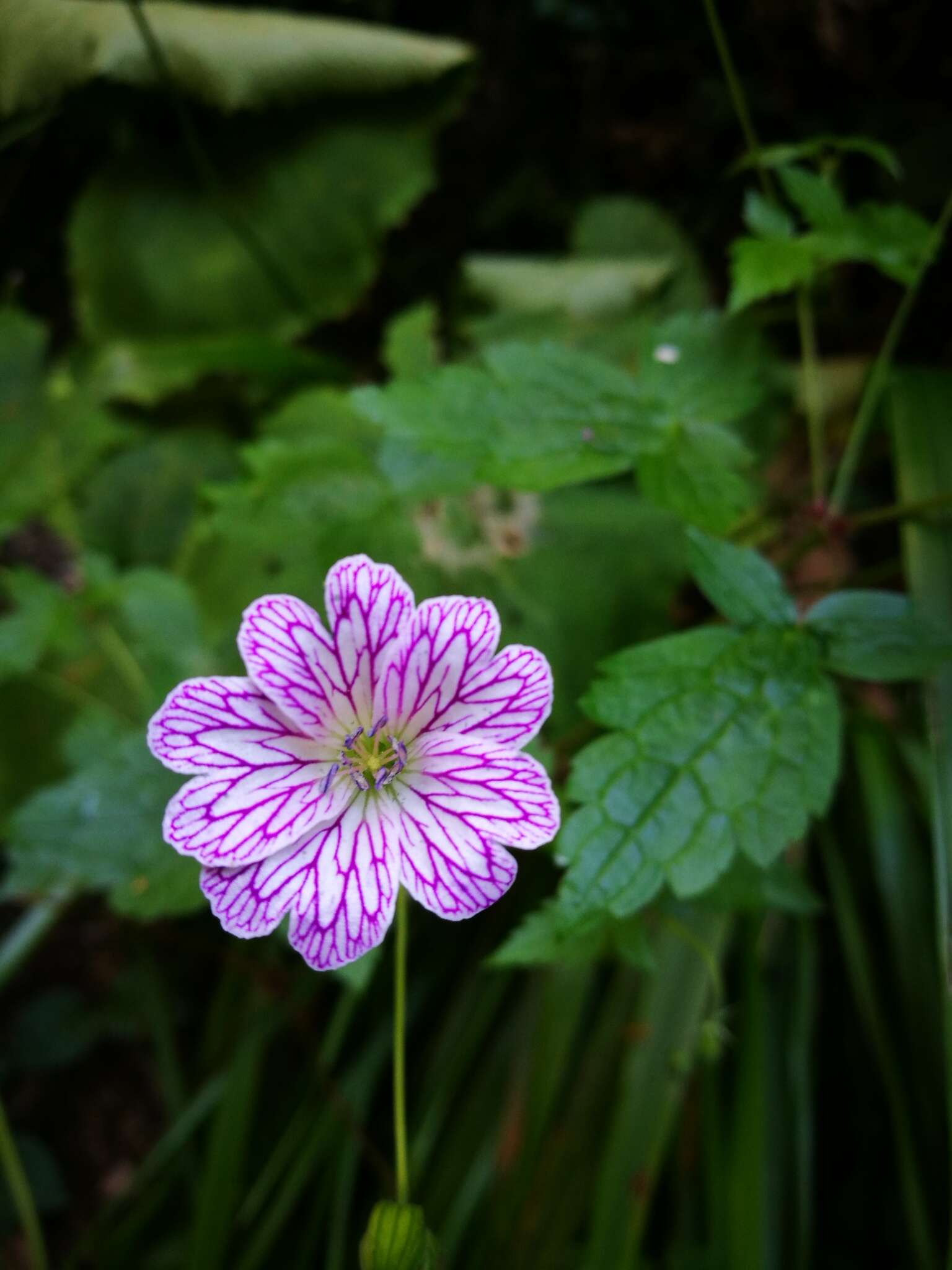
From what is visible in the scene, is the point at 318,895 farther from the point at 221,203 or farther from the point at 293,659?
the point at 221,203

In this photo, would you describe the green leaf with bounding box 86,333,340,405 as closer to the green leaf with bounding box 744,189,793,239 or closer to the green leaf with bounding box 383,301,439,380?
the green leaf with bounding box 383,301,439,380

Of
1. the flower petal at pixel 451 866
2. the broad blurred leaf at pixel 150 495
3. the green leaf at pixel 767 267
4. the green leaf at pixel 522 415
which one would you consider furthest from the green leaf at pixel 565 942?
the broad blurred leaf at pixel 150 495

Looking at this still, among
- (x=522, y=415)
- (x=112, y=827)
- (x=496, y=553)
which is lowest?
(x=112, y=827)

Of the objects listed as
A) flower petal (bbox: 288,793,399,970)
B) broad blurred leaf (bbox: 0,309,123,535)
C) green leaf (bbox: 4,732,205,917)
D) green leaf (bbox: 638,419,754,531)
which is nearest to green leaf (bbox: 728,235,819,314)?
green leaf (bbox: 638,419,754,531)

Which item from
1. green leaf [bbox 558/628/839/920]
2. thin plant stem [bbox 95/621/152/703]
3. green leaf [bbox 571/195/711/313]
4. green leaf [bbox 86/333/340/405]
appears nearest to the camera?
green leaf [bbox 558/628/839/920]

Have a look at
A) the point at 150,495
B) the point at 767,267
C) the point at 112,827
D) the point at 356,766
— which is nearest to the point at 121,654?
the point at 150,495
